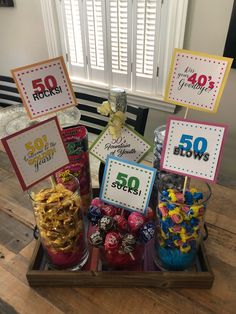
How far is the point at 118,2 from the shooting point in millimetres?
1564

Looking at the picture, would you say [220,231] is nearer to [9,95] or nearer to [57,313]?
[57,313]

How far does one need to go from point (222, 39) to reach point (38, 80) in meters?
1.08

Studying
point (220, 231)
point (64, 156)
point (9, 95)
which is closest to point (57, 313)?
point (64, 156)

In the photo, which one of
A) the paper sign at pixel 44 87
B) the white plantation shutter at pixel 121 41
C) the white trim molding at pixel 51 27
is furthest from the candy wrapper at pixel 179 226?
the white trim molding at pixel 51 27

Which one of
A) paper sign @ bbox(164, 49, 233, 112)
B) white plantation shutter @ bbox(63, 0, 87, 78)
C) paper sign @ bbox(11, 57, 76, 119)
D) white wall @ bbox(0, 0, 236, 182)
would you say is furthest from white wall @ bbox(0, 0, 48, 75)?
paper sign @ bbox(164, 49, 233, 112)

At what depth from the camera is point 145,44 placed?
1.62m

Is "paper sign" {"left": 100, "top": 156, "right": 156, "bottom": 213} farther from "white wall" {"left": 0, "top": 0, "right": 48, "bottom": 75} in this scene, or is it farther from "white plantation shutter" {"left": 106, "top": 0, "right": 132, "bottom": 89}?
"white wall" {"left": 0, "top": 0, "right": 48, "bottom": 75}

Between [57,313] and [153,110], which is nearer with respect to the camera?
[57,313]

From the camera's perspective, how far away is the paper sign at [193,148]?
0.58 metres

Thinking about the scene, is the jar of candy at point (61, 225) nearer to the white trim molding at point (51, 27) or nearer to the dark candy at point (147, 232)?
the dark candy at point (147, 232)

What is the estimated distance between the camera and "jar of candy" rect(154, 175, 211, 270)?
0.57 meters

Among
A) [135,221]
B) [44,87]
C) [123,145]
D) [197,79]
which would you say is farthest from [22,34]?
[135,221]

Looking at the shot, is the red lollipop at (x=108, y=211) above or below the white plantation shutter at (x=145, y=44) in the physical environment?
below

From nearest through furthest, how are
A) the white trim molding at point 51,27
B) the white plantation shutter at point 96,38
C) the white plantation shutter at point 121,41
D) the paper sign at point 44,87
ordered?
the paper sign at point 44,87 → the white plantation shutter at point 121,41 → the white plantation shutter at point 96,38 → the white trim molding at point 51,27
